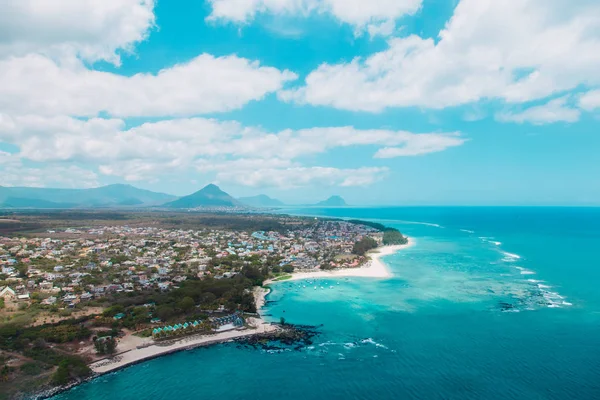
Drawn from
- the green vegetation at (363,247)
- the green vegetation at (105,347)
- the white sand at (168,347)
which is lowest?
the white sand at (168,347)

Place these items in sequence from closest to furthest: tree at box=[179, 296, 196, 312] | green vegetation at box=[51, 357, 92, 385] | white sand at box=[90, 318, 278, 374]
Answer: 1. green vegetation at box=[51, 357, 92, 385]
2. white sand at box=[90, 318, 278, 374]
3. tree at box=[179, 296, 196, 312]

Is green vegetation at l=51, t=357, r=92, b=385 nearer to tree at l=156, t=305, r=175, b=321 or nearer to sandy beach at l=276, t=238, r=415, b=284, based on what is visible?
tree at l=156, t=305, r=175, b=321

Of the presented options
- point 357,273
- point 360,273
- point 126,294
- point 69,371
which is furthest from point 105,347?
point 360,273

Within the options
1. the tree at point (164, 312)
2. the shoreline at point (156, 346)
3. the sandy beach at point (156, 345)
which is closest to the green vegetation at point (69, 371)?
the shoreline at point (156, 346)

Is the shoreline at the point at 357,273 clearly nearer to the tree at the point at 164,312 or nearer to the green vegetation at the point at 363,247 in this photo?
the green vegetation at the point at 363,247

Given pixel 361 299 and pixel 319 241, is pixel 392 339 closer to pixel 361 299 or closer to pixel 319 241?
pixel 361 299

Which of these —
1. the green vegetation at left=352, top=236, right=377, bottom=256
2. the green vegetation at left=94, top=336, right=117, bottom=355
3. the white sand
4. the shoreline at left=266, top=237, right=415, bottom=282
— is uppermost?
the green vegetation at left=352, top=236, right=377, bottom=256

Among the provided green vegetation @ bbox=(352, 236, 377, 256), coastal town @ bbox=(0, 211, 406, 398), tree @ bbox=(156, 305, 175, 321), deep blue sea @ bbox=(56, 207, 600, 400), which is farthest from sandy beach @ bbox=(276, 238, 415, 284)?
tree @ bbox=(156, 305, 175, 321)
